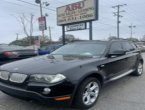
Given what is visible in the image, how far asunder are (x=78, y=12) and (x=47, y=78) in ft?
44.2

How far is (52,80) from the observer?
3.89m

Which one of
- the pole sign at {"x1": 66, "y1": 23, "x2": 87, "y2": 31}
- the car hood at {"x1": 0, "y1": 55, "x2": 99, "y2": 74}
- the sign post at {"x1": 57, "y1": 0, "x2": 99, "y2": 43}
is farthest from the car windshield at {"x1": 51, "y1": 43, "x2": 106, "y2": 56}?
the pole sign at {"x1": 66, "y1": 23, "x2": 87, "y2": 31}

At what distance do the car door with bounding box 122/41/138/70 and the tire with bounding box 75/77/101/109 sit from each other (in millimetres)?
2156

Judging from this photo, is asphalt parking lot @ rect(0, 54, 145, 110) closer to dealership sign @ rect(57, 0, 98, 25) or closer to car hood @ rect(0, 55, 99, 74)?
car hood @ rect(0, 55, 99, 74)

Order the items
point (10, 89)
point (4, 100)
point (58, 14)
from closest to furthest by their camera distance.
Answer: point (10, 89)
point (4, 100)
point (58, 14)

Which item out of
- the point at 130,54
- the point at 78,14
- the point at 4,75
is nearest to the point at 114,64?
the point at 130,54

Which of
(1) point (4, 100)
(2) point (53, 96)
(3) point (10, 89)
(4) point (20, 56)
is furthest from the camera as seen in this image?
(4) point (20, 56)

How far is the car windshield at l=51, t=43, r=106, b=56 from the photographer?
5.58 meters

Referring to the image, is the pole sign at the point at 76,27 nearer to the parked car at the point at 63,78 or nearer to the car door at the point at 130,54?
the car door at the point at 130,54

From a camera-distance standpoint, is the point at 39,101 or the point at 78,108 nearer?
the point at 39,101

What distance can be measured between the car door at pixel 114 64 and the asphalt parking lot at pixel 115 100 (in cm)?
48

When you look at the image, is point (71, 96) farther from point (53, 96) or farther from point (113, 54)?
point (113, 54)

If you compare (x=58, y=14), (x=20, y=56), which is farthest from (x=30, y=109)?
(x=58, y=14)

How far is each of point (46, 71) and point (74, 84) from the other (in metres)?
0.55
